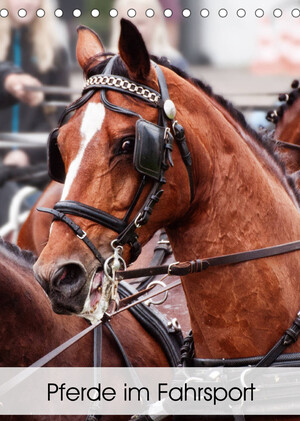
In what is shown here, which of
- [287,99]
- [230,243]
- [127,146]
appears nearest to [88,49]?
[127,146]

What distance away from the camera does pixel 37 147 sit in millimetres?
5562

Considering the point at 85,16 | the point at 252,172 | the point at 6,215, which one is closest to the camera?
the point at 252,172

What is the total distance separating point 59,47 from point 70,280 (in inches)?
150

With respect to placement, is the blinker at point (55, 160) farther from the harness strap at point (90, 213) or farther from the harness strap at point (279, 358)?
the harness strap at point (279, 358)

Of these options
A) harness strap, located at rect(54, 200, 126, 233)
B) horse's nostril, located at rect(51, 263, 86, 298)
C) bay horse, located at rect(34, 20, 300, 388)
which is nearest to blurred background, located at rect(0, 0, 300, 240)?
bay horse, located at rect(34, 20, 300, 388)

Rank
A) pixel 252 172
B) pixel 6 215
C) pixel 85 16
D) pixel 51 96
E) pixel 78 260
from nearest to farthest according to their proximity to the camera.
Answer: pixel 78 260, pixel 252 172, pixel 6 215, pixel 51 96, pixel 85 16

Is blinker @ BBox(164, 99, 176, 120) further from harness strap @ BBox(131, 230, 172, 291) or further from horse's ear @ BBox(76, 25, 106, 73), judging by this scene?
harness strap @ BBox(131, 230, 172, 291)

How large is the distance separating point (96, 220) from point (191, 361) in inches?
25.3

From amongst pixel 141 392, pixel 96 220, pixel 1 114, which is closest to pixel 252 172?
pixel 96 220

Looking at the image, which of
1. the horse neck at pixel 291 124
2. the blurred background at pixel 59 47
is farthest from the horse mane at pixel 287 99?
the blurred background at pixel 59 47

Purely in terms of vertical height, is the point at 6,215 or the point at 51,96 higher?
the point at 51,96

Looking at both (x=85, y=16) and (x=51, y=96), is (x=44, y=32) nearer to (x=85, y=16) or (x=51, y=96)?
(x=51, y=96)

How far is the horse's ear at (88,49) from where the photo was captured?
7.61ft

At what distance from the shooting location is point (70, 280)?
2074 millimetres
